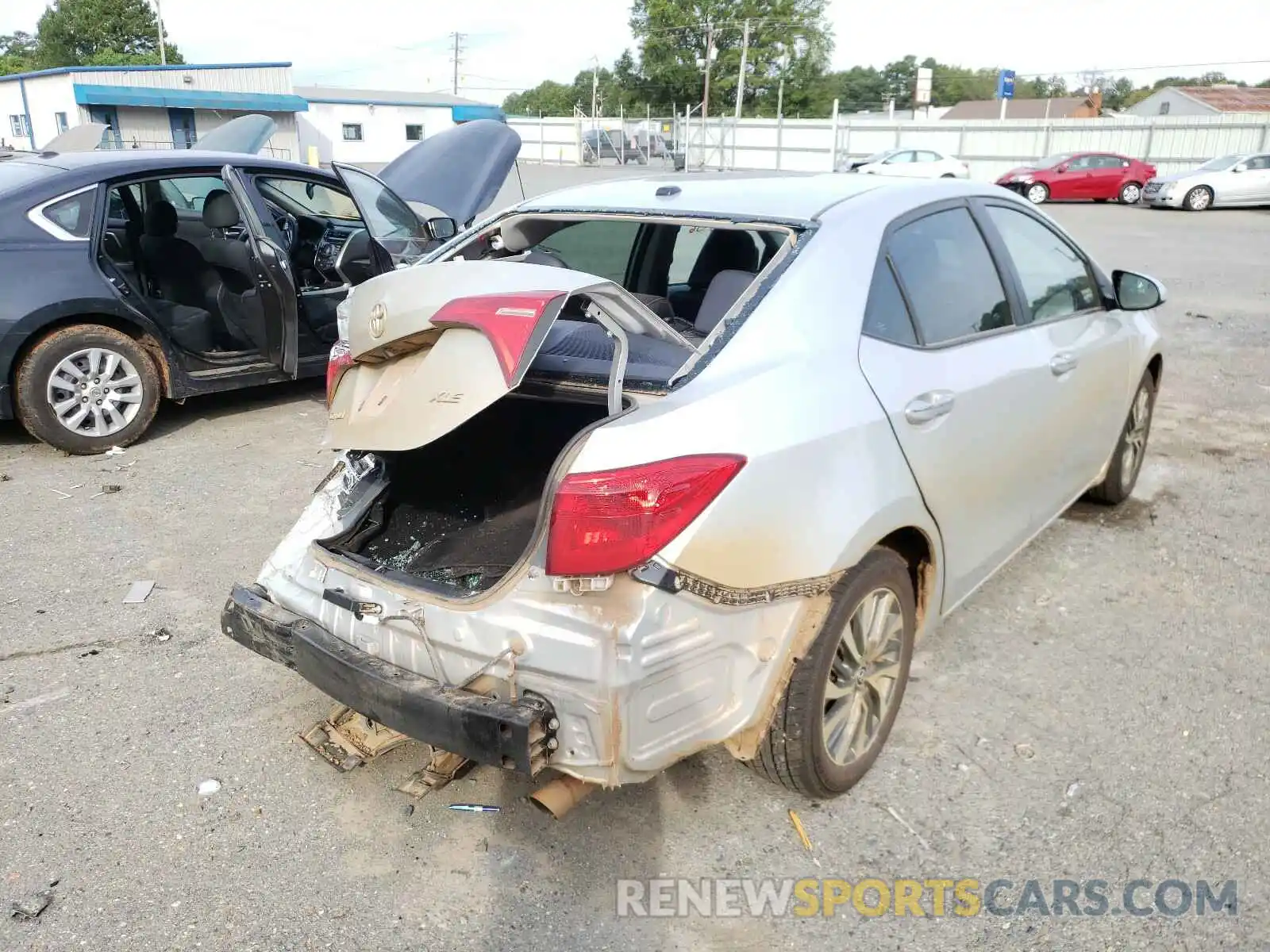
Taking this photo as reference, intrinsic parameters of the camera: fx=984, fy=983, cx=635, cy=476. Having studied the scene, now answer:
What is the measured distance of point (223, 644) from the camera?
11.9 ft

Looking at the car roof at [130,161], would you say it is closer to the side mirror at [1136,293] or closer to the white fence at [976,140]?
the side mirror at [1136,293]

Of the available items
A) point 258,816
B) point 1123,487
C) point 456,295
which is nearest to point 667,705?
point 456,295

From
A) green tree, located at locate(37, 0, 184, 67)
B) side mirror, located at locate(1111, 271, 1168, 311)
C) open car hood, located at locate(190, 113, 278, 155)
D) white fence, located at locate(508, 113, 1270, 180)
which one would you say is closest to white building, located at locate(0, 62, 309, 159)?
white fence, located at locate(508, 113, 1270, 180)

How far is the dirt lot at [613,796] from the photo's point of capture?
236 cm

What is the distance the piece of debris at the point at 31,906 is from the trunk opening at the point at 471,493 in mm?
1137

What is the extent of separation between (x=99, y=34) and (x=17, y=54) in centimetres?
1837

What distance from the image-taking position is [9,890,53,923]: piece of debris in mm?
2369

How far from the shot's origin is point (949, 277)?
10.3 ft

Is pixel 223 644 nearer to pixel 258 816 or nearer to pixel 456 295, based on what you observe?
pixel 258 816

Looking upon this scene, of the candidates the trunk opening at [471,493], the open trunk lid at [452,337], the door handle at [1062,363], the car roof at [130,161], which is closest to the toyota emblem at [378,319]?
the open trunk lid at [452,337]

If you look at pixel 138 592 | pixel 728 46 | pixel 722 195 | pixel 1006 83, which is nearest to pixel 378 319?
pixel 722 195

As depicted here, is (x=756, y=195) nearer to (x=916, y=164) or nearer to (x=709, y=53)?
(x=916, y=164)

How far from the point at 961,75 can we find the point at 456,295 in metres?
110

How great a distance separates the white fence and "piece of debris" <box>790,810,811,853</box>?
24468mm
